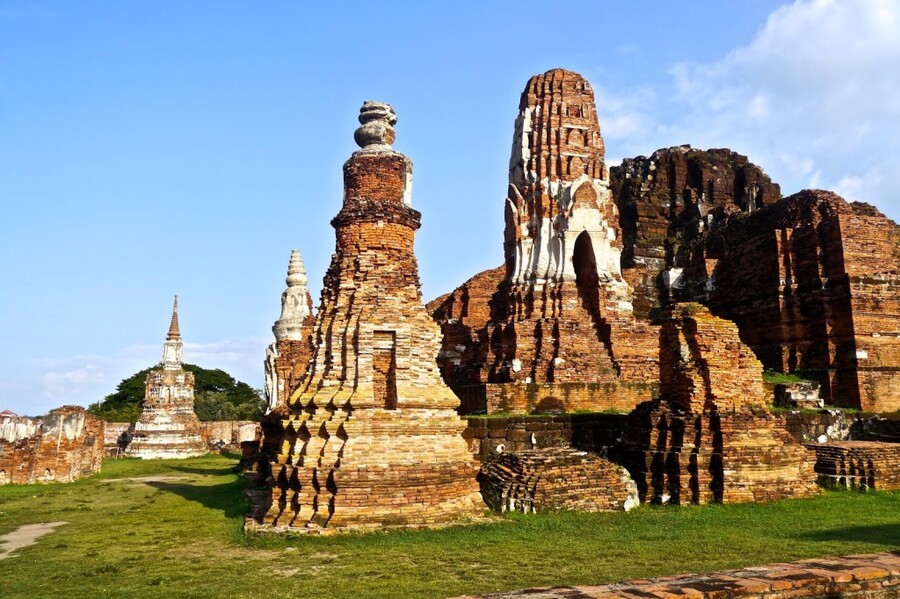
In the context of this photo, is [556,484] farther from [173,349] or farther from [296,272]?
[173,349]

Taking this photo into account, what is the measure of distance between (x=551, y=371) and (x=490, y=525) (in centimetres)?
669

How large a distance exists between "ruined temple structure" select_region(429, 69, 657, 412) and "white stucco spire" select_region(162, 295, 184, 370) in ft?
55.4

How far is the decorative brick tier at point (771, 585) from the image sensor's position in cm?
430

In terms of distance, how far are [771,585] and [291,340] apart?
17.6 metres

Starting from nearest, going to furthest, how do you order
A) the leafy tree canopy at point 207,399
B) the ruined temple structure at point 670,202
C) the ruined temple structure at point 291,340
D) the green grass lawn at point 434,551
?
the green grass lawn at point 434,551
the ruined temple structure at point 291,340
the ruined temple structure at point 670,202
the leafy tree canopy at point 207,399

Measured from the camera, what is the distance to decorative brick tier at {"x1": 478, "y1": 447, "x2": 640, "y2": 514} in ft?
31.0

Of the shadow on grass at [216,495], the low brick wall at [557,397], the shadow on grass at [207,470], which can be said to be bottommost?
the shadow on grass at [207,470]

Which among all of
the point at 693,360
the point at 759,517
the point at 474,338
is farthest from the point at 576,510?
the point at 474,338

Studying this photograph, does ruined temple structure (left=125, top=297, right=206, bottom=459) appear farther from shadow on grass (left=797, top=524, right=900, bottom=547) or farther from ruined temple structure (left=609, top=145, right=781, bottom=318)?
shadow on grass (left=797, top=524, right=900, bottom=547)

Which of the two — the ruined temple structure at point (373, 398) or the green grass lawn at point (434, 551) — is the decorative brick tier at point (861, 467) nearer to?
the green grass lawn at point (434, 551)

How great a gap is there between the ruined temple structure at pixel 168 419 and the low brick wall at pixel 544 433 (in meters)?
21.1

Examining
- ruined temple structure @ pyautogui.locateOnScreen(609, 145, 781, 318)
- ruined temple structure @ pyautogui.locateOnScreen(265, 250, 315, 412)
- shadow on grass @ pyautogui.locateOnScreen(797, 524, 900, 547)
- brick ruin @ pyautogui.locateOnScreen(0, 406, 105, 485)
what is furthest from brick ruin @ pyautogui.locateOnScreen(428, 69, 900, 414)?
brick ruin @ pyautogui.locateOnScreen(0, 406, 105, 485)

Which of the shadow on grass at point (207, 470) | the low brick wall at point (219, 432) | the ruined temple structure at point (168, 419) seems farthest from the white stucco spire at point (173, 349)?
the shadow on grass at point (207, 470)

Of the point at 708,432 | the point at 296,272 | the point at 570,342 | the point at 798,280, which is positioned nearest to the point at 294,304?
the point at 296,272
